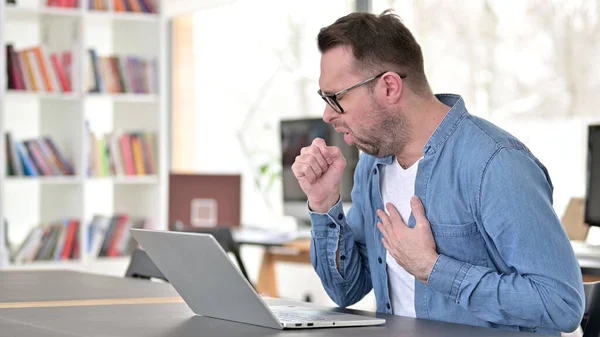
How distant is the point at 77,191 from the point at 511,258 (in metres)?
3.65

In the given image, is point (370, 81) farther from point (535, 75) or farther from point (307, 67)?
point (307, 67)

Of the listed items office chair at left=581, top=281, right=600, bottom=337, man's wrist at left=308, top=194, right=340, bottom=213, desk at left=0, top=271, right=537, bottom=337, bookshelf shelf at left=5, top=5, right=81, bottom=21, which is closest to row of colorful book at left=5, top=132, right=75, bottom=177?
bookshelf shelf at left=5, top=5, right=81, bottom=21

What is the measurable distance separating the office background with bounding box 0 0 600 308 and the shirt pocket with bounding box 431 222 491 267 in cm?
224

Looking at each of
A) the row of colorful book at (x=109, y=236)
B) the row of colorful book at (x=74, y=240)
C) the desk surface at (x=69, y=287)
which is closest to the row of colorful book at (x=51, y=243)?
the row of colorful book at (x=74, y=240)

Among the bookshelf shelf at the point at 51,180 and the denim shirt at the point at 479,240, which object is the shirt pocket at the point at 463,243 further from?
the bookshelf shelf at the point at 51,180

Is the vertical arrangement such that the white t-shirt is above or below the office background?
below

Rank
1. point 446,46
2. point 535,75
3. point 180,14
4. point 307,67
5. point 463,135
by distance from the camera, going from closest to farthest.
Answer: point 463,135 < point 535,75 < point 446,46 < point 307,67 < point 180,14

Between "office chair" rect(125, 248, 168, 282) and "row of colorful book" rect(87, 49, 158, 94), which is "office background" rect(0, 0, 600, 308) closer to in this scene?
"row of colorful book" rect(87, 49, 158, 94)

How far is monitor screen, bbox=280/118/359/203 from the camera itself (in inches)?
192

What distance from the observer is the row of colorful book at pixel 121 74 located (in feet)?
16.9

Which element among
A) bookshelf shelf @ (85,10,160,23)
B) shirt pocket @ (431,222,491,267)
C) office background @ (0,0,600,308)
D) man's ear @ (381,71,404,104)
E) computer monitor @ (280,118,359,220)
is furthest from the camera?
bookshelf shelf @ (85,10,160,23)

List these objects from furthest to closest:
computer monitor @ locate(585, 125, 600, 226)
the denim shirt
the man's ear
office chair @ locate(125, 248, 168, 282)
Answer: computer monitor @ locate(585, 125, 600, 226) < office chair @ locate(125, 248, 168, 282) < the man's ear < the denim shirt

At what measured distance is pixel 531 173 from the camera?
6.09 feet

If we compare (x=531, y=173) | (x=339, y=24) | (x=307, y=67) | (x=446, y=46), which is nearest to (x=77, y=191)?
(x=307, y=67)
